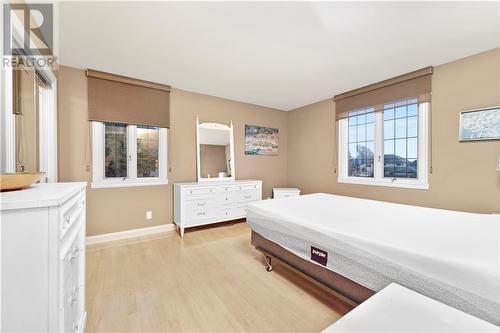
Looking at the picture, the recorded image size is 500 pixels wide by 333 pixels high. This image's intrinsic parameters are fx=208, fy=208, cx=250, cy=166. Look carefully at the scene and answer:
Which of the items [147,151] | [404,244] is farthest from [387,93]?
[147,151]

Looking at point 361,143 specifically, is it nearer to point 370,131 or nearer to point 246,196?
point 370,131

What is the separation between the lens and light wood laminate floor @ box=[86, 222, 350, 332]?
1539 mm

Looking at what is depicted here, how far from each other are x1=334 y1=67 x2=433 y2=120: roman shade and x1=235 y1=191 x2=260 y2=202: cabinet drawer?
2.13 meters

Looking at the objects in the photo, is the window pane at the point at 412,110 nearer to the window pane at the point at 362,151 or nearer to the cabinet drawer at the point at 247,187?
the window pane at the point at 362,151

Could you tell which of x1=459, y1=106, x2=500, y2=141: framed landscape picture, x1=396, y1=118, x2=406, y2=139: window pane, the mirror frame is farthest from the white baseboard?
x1=459, y1=106, x2=500, y2=141: framed landscape picture

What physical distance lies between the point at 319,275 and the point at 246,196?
2.36 metres

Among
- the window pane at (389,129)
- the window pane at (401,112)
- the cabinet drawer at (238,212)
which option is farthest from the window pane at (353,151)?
the cabinet drawer at (238,212)

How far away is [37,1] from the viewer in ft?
5.50

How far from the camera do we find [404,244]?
1326mm

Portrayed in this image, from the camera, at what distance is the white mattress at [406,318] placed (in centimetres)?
81

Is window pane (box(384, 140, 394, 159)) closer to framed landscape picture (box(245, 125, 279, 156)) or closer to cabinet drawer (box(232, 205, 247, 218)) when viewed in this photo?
framed landscape picture (box(245, 125, 279, 156))

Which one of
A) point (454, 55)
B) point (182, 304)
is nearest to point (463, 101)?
point (454, 55)

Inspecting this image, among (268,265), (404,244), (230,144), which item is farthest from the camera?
(230,144)
